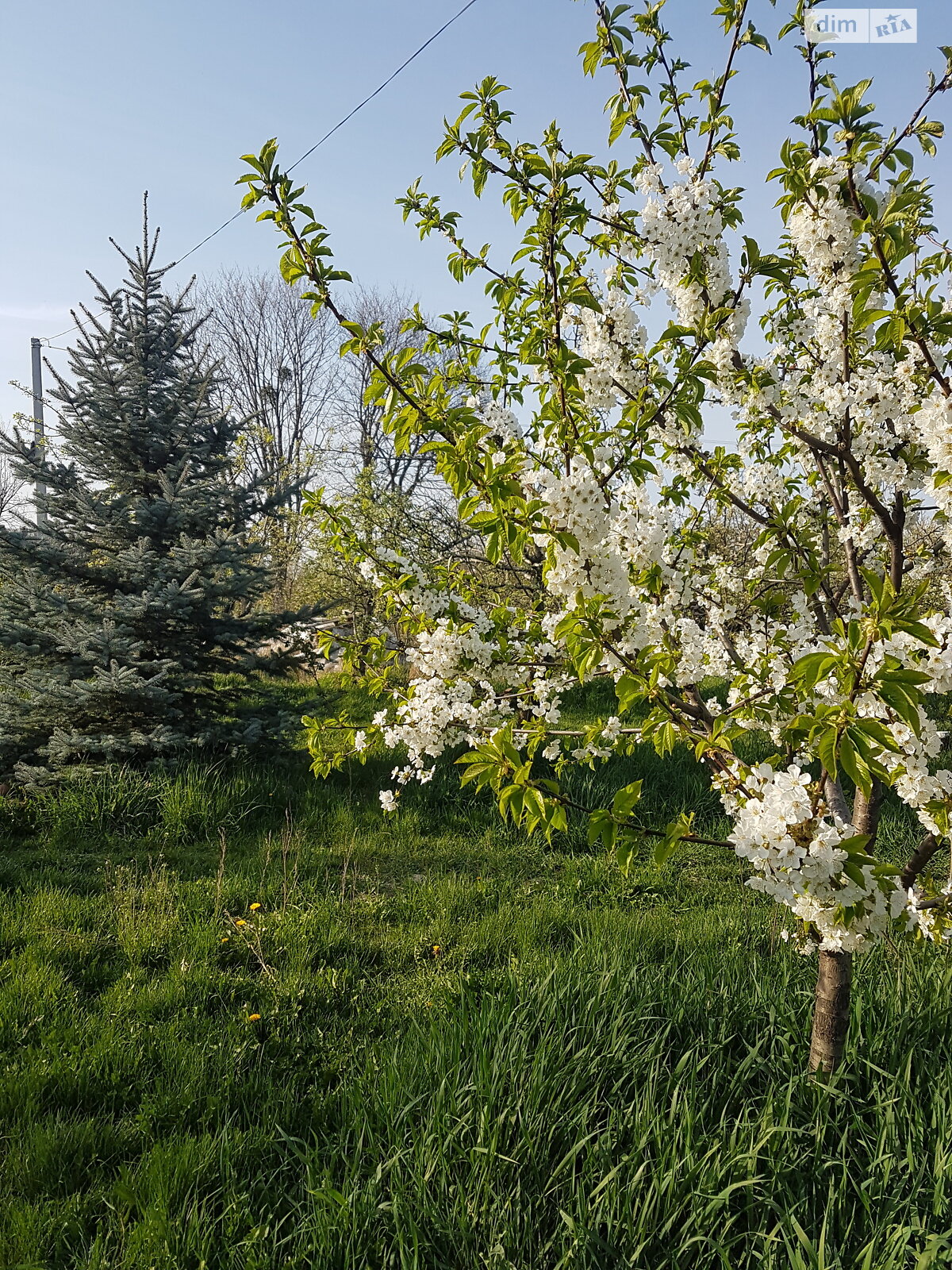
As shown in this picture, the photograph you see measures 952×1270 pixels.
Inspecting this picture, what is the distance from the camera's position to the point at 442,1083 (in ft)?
6.48

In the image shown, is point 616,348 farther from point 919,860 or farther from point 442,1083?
point 442,1083

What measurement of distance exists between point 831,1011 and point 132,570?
476 cm

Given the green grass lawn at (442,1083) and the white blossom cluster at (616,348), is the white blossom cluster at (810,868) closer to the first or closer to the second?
the green grass lawn at (442,1083)

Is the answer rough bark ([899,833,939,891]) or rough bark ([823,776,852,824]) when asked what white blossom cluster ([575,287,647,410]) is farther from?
rough bark ([899,833,939,891])

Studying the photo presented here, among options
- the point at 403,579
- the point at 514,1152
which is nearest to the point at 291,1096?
the point at 514,1152

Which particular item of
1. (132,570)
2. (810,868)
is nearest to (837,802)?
(810,868)

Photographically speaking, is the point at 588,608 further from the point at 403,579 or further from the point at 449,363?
the point at 449,363

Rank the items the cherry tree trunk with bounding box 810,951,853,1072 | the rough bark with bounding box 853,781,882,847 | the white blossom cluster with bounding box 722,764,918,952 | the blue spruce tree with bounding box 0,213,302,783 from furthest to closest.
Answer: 1. the blue spruce tree with bounding box 0,213,302,783
2. the rough bark with bounding box 853,781,882,847
3. the cherry tree trunk with bounding box 810,951,853,1072
4. the white blossom cluster with bounding box 722,764,918,952

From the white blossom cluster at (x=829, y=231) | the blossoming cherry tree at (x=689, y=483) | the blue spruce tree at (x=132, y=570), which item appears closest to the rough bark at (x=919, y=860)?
the blossoming cherry tree at (x=689, y=483)

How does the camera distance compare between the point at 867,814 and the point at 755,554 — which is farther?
the point at 755,554

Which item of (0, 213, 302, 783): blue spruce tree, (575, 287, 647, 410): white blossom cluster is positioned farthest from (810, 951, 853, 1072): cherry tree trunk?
(0, 213, 302, 783): blue spruce tree

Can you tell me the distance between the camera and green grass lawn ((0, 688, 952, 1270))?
1648mm

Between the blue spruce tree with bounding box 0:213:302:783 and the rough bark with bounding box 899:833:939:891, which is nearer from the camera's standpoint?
the rough bark with bounding box 899:833:939:891

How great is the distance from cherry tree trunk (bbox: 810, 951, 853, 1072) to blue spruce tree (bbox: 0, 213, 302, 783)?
398 centimetres
